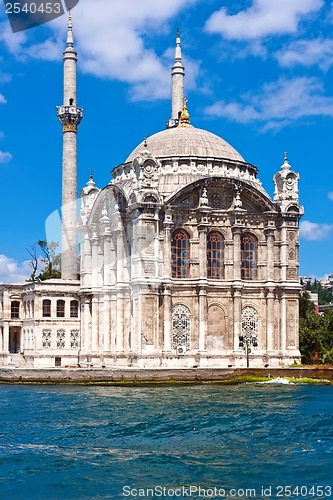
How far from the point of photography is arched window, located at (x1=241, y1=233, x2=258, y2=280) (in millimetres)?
57594

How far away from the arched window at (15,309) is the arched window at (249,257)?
1823cm

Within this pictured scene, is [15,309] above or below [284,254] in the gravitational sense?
below

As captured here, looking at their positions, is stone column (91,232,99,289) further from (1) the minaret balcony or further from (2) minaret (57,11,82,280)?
(1) the minaret balcony

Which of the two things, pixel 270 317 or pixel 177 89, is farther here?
pixel 177 89

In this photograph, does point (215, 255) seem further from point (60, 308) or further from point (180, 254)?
point (60, 308)

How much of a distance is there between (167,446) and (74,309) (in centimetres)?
3910

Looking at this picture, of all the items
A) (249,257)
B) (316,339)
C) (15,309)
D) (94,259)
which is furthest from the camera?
(15,309)

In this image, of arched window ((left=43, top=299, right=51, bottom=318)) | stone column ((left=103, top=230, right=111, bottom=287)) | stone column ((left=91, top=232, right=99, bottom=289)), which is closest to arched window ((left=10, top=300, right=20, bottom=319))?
arched window ((left=43, top=299, right=51, bottom=318))

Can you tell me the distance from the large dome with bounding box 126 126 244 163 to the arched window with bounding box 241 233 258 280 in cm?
608

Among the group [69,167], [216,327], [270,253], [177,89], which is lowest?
[216,327]

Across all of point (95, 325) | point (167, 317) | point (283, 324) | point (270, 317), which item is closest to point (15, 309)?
point (95, 325)

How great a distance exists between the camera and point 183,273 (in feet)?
184

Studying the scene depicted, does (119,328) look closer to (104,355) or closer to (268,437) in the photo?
(104,355)

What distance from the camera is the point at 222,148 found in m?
61.1
